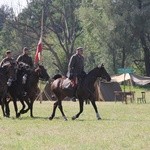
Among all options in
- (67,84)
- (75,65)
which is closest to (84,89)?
(67,84)

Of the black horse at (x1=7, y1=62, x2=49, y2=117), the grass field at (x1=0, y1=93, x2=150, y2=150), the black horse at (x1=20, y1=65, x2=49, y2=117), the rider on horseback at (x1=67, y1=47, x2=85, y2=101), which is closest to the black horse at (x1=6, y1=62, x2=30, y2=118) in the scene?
the black horse at (x1=7, y1=62, x2=49, y2=117)

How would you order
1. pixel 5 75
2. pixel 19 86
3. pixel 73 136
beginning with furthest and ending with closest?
pixel 19 86 < pixel 5 75 < pixel 73 136

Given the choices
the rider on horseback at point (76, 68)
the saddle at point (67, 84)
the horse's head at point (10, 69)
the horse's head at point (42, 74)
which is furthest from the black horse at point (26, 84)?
the rider on horseback at point (76, 68)

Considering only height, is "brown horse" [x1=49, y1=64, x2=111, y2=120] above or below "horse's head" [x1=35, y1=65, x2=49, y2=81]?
below

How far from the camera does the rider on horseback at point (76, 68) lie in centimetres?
1864

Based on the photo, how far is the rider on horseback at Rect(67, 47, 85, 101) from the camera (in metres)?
18.6

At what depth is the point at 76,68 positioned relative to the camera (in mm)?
18703

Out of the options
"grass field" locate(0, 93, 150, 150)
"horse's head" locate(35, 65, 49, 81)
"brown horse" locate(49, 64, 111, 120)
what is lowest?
"grass field" locate(0, 93, 150, 150)

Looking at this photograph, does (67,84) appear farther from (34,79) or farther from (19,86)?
(19,86)

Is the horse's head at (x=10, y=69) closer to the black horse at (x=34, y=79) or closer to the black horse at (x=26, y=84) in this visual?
the black horse at (x=26, y=84)

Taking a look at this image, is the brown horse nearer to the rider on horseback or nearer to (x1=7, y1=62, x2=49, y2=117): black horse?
the rider on horseback

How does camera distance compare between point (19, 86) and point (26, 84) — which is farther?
point (19, 86)

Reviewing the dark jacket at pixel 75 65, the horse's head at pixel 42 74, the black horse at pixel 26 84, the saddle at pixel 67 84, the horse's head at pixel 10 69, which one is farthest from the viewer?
the black horse at pixel 26 84

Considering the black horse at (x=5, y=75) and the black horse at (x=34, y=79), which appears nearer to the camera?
the black horse at (x=5, y=75)
